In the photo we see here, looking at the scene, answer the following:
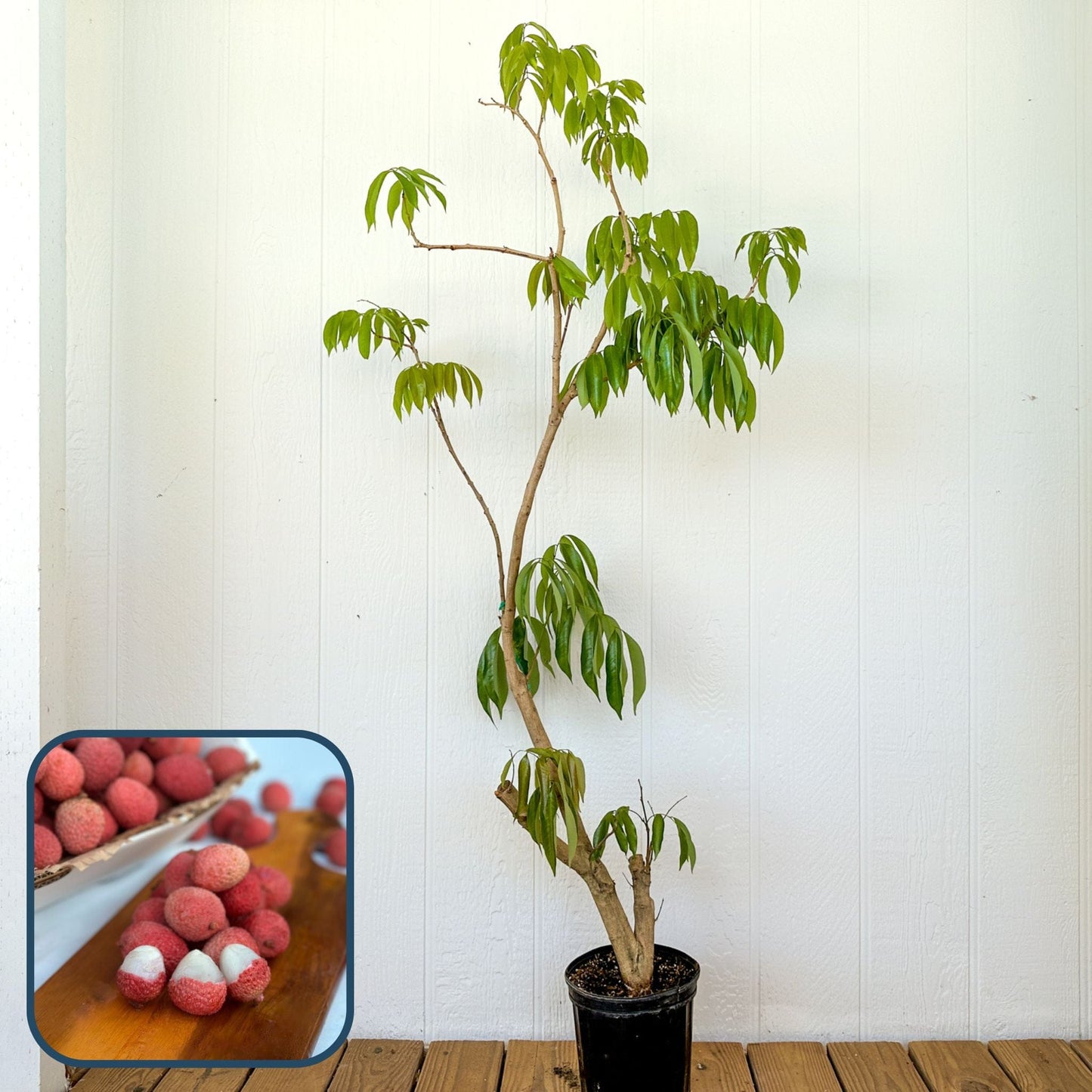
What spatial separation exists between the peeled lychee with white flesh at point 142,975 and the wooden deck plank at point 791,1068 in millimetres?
1014

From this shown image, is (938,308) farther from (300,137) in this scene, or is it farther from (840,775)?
(300,137)

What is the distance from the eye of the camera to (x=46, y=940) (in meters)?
0.96

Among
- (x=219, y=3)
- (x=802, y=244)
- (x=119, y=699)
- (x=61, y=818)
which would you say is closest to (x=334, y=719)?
(x=119, y=699)

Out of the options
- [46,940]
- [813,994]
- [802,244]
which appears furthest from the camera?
[813,994]

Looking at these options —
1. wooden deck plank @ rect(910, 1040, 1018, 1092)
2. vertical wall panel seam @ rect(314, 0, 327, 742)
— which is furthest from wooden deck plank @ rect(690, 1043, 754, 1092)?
vertical wall panel seam @ rect(314, 0, 327, 742)

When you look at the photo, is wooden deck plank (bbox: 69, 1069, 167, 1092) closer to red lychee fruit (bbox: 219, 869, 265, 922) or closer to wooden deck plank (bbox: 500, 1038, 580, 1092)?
wooden deck plank (bbox: 500, 1038, 580, 1092)

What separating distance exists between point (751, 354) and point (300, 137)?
0.85 meters

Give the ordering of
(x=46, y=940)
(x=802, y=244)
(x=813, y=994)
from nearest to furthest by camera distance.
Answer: (x=46, y=940), (x=802, y=244), (x=813, y=994)

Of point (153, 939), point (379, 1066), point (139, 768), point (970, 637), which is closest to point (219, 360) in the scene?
point (139, 768)

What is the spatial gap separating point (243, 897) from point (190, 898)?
49 millimetres

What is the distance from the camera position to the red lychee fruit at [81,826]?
963 mm

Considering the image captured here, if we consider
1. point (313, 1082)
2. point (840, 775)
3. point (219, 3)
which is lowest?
point (313, 1082)

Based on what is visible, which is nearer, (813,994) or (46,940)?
(46,940)

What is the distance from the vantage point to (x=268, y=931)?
1000 mm
